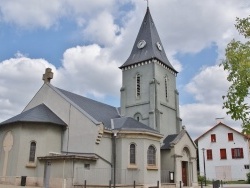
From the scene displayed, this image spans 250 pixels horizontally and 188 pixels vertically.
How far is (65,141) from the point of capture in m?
25.9

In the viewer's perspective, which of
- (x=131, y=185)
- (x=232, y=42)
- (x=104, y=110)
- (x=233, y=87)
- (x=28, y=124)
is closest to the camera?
(x=233, y=87)

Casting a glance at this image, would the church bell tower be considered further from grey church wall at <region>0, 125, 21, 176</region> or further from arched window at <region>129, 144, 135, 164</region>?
grey church wall at <region>0, 125, 21, 176</region>

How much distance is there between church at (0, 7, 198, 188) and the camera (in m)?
23.4

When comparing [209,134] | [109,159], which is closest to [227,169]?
[209,134]

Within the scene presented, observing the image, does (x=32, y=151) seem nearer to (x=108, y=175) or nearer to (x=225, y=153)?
(x=108, y=175)

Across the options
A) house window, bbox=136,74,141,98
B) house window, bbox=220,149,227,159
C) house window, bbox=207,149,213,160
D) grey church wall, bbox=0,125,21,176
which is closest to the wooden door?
house window, bbox=136,74,141,98

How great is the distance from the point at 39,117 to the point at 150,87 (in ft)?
42.8

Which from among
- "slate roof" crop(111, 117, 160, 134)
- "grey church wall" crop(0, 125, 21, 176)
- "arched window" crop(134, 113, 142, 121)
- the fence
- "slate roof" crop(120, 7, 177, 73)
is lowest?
the fence

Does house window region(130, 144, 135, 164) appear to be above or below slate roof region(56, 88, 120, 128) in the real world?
below

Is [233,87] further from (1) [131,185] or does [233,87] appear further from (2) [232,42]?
(1) [131,185]

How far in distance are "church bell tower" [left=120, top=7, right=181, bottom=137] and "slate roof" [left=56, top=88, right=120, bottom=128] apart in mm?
2802

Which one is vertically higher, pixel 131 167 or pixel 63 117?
pixel 63 117

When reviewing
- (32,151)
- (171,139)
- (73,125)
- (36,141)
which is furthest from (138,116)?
(32,151)

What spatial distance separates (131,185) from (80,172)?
4010 mm
